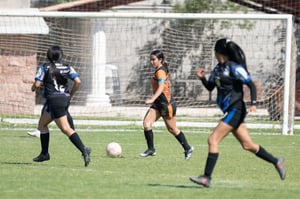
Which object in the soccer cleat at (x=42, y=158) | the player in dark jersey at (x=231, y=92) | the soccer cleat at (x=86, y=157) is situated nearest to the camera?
the player in dark jersey at (x=231, y=92)

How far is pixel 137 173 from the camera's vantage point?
12055 millimetres

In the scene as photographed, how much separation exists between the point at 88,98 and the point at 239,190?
15502 millimetres

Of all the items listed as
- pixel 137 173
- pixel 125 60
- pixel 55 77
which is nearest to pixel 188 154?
pixel 137 173

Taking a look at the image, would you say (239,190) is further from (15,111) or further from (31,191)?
(15,111)

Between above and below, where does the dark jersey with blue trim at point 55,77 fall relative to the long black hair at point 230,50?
below

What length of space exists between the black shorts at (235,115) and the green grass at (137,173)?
2.65ft

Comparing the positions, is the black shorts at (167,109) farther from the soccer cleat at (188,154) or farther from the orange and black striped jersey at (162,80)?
the soccer cleat at (188,154)

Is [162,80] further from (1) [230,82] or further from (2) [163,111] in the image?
(1) [230,82]

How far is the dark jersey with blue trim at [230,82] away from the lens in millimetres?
10531

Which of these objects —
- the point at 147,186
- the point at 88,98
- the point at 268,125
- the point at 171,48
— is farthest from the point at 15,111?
the point at 147,186

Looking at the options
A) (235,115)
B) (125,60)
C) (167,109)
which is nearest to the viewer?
(235,115)

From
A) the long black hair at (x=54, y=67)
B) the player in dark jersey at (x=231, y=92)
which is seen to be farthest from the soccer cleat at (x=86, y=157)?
the player in dark jersey at (x=231, y=92)

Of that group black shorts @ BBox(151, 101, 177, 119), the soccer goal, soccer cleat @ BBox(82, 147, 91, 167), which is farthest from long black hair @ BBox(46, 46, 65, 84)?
the soccer goal

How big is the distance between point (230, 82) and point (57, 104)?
3.23 metres
